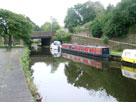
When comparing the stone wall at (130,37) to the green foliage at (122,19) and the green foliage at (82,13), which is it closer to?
the green foliage at (122,19)

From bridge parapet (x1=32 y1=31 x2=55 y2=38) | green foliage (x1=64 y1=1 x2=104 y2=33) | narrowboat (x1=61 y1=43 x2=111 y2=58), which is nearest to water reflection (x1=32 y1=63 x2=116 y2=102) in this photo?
narrowboat (x1=61 y1=43 x2=111 y2=58)

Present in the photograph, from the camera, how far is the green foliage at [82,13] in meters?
45.7

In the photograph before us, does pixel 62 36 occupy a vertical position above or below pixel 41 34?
below

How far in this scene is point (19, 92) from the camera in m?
6.15

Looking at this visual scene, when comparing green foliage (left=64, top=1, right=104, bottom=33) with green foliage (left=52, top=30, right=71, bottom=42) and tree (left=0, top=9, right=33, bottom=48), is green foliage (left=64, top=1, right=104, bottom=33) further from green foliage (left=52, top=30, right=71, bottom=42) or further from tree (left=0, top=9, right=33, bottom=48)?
tree (left=0, top=9, right=33, bottom=48)

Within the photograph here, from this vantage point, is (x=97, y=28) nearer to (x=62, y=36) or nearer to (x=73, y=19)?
(x=62, y=36)

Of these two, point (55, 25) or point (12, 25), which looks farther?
point (55, 25)

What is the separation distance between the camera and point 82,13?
4672 centimetres

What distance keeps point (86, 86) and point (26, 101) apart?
16.9ft

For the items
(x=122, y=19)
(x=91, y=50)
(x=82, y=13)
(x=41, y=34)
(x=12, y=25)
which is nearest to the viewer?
(x=91, y=50)

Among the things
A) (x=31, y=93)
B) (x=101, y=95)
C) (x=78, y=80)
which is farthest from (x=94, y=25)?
(x=31, y=93)

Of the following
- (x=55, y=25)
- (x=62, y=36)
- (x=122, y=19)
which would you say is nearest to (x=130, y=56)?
(x=122, y=19)

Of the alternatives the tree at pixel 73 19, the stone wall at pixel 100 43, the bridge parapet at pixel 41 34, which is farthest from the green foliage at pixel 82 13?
the stone wall at pixel 100 43

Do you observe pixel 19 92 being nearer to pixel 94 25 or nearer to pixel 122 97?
pixel 122 97
